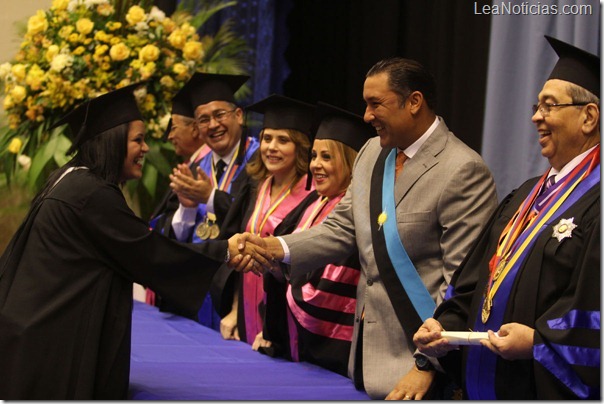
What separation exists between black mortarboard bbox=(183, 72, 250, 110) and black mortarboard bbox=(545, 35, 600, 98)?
10.8ft

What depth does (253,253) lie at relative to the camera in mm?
4738

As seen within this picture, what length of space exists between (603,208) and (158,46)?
4719mm

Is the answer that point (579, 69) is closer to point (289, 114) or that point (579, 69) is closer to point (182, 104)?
point (289, 114)

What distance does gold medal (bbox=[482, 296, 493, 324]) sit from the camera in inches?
140

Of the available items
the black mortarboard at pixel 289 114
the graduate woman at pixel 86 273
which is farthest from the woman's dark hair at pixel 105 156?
the black mortarboard at pixel 289 114

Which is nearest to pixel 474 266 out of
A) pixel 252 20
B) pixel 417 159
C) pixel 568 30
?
pixel 417 159

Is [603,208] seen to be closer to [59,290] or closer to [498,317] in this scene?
[498,317]

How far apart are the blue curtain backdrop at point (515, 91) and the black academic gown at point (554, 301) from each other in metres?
1.82

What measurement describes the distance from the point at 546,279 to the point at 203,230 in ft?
11.0

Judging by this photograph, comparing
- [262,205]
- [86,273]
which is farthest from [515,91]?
[86,273]

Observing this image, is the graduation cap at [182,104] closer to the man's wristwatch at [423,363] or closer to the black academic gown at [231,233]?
the black academic gown at [231,233]

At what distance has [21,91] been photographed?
712 centimetres

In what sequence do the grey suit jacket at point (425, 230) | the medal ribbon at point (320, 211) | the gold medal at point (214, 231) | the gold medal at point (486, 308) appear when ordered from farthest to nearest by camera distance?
the gold medal at point (214, 231), the medal ribbon at point (320, 211), the grey suit jacket at point (425, 230), the gold medal at point (486, 308)

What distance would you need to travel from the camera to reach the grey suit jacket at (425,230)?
409cm
